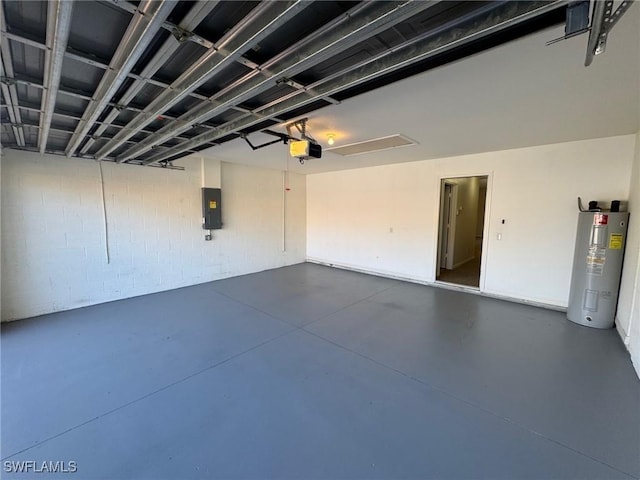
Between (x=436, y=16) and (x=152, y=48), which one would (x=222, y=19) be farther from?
(x=436, y=16)

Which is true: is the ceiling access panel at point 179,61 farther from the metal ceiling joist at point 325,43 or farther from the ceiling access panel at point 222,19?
the metal ceiling joist at point 325,43

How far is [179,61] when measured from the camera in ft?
5.50

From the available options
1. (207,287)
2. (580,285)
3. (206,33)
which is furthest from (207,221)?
(580,285)

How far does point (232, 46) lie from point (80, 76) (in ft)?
4.29

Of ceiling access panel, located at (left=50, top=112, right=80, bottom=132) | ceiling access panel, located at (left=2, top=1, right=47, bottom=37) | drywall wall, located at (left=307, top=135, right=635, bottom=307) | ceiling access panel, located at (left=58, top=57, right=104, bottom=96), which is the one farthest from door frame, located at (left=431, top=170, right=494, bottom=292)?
ceiling access panel, located at (left=50, top=112, right=80, bottom=132)

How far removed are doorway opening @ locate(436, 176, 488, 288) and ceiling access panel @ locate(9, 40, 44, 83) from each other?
5.86 meters

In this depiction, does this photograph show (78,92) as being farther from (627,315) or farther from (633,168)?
(633,168)

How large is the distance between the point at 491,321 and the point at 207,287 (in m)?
4.71

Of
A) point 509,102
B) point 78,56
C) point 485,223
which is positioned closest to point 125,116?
point 78,56

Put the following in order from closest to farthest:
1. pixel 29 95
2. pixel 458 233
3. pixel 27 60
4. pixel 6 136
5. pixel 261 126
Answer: pixel 27 60
pixel 29 95
pixel 261 126
pixel 6 136
pixel 458 233

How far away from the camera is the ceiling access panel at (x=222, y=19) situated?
4.13 feet

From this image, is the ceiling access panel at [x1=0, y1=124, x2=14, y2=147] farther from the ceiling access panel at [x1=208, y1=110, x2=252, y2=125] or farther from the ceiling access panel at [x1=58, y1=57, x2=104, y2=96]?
the ceiling access panel at [x1=208, y1=110, x2=252, y2=125]

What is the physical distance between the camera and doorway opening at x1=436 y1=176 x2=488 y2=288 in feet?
19.3

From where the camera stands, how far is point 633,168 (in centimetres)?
329
